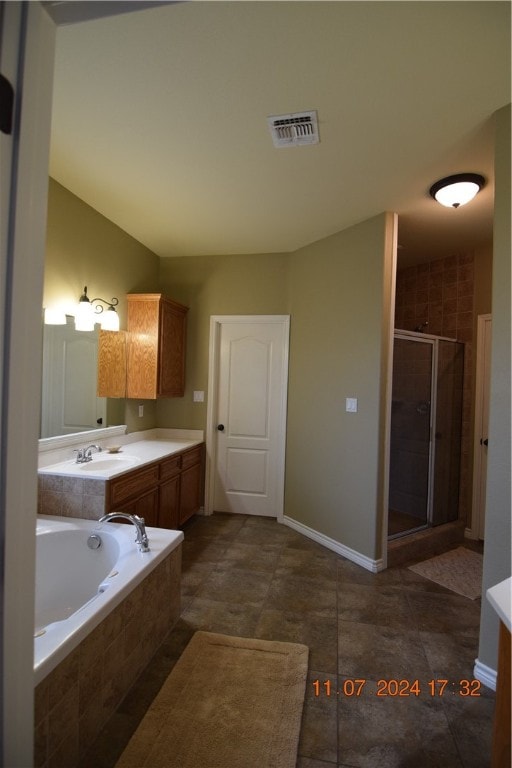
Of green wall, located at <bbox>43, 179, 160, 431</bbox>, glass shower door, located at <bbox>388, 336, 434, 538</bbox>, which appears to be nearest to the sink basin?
green wall, located at <bbox>43, 179, 160, 431</bbox>

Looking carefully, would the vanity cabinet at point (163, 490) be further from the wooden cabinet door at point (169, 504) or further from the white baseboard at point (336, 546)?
the white baseboard at point (336, 546)

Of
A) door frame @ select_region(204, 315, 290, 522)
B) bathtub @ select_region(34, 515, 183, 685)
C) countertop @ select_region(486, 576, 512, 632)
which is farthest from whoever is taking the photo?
door frame @ select_region(204, 315, 290, 522)

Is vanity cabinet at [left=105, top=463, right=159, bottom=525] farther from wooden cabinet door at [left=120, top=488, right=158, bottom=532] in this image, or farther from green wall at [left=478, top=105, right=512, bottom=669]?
green wall at [left=478, top=105, right=512, bottom=669]

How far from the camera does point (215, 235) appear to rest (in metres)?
3.20

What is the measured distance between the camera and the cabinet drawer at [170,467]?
276 cm

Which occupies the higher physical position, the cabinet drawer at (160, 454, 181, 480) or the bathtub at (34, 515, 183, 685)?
the cabinet drawer at (160, 454, 181, 480)

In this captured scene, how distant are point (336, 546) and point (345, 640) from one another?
1.04 m

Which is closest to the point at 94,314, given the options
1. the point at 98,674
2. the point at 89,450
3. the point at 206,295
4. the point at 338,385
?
the point at 89,450

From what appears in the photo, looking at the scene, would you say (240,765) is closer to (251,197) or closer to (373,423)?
(373,423)

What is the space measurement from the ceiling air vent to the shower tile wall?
234 cm

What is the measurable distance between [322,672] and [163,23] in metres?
2.84

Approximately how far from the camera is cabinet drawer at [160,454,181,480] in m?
2.76

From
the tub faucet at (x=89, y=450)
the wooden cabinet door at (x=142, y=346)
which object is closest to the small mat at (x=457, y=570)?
the tub faucet at (x=89, y=450)

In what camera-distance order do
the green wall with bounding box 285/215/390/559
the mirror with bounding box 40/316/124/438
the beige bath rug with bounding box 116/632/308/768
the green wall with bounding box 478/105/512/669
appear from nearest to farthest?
the beige bath rug with bounding box 116/632/308/768
the green wall with bounding box 478/105/512/669
the mirror with bounding box 40/316/124/438
the green wall with bounding box 285/215/390/559
